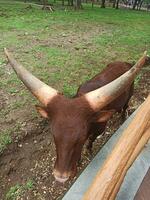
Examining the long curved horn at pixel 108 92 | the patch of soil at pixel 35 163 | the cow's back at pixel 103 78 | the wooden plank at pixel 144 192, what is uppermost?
the wooden plank at pixel 144 192

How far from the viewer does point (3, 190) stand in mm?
4344

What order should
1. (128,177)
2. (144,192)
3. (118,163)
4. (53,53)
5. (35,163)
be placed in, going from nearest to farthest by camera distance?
(118,163) → (144,192) → (128,177) → (35,163) → (53,53)

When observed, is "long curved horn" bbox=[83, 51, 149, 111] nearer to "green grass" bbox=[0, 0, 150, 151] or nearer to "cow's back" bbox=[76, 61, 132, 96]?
"cow's back" bbox=[76, 61, 132, 96]

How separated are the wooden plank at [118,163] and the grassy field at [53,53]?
12.9 feet

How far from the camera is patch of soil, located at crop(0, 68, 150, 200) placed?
14.2ft

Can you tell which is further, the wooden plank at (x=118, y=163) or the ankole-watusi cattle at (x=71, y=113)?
the ankole-watusi cattle at (x=71, y=113)

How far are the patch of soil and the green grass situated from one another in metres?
0.28

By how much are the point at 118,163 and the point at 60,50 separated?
863 centimetres

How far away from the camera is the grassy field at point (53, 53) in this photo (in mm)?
5875

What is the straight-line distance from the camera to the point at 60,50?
9484mm

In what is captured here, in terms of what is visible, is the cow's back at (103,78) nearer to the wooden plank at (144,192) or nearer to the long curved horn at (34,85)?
the long curved horn at (34,85)

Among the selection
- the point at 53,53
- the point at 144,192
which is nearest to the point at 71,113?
the point at 144,192

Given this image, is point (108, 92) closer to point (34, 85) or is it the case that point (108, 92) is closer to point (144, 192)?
point (34, 85)

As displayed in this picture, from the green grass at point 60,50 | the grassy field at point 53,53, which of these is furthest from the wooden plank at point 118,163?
the green grass at point 60,50
